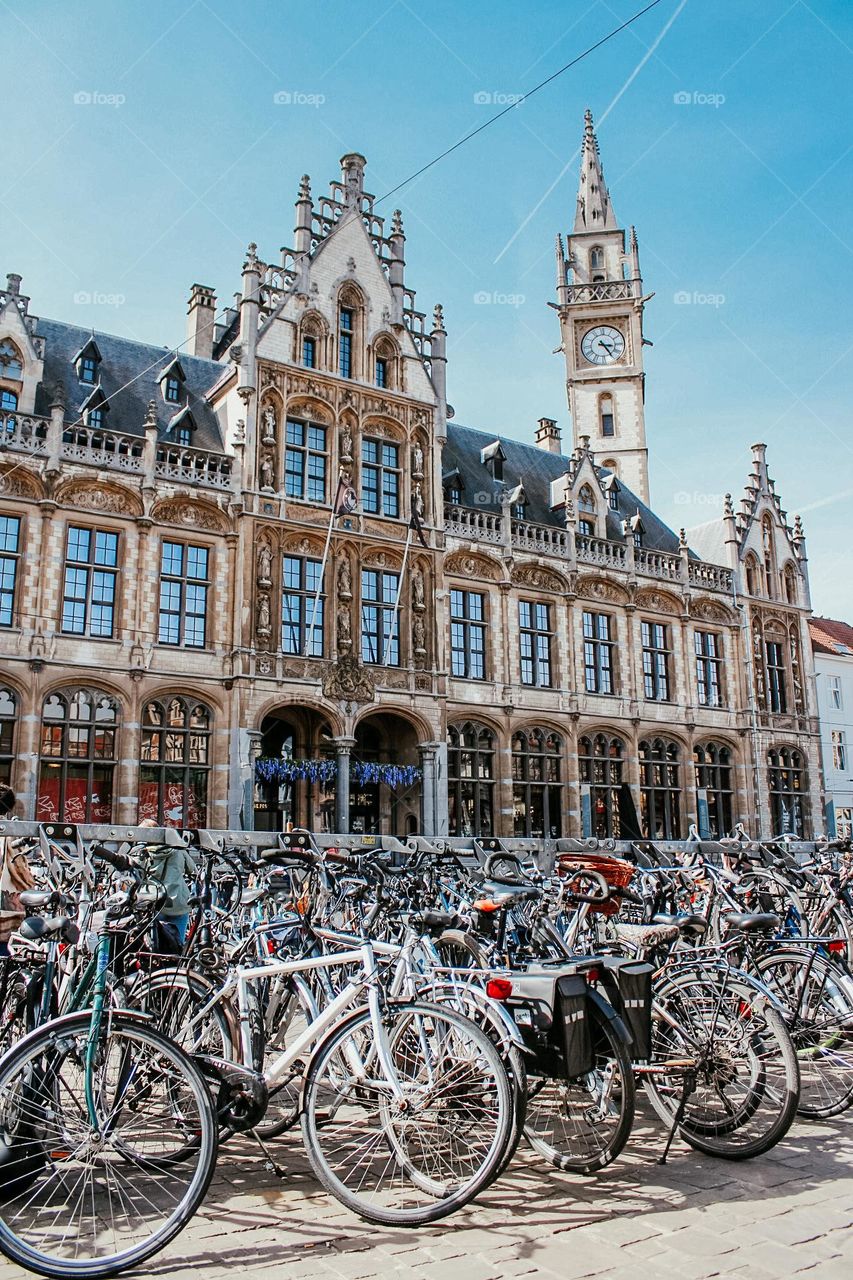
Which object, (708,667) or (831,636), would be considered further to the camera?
(831,636)

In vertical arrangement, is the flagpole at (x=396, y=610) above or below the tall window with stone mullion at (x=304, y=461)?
below

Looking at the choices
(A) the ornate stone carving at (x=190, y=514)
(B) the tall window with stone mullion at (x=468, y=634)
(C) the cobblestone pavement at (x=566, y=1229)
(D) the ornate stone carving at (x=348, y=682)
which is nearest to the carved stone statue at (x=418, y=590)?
(B) the tall window with stone mullion at (x=468, y=634)

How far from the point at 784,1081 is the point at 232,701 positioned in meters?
19.7

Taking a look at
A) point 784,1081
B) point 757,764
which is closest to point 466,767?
point 757,764

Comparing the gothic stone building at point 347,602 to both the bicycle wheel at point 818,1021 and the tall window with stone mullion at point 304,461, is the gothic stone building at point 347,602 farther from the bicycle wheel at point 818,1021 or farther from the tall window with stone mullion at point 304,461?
the bicycle wheel at point 818,1021

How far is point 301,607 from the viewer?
82.3ft

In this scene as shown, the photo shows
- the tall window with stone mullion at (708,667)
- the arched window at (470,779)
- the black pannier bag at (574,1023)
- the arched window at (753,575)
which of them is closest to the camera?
the black pannier bag at (574,1023)

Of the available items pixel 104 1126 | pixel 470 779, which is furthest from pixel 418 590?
pixel 104 1126

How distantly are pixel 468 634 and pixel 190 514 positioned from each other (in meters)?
8.57

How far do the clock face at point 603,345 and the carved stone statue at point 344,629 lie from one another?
1959 centimetres

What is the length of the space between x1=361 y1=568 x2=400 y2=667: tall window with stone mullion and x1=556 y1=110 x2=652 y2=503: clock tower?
15642 millimetres

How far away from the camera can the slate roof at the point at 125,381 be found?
24750 millimetres

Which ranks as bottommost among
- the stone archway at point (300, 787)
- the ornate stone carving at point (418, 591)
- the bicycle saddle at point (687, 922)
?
the bicycle saddle at point (687, 922)

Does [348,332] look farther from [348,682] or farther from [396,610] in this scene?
[348,682]
